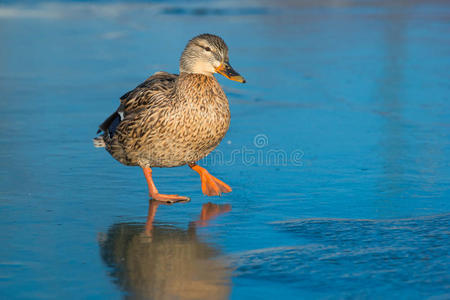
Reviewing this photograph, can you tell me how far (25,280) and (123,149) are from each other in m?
2.07

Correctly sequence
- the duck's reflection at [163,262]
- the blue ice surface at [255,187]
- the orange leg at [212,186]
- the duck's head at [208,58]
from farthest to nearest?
1. the duck's head at [208,58]
2. the orange leg at [212,186]
3. the blue ice surface at [255,187]
4. the duck's reflection at [163,262]

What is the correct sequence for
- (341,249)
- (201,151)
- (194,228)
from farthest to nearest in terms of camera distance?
(201,151), (194,228), (341,249)

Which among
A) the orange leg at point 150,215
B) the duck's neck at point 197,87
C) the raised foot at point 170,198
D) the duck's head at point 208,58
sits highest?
the duck's head at point 208,58

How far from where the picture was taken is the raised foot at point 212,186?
4.92 meters

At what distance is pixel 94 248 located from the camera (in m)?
3.78

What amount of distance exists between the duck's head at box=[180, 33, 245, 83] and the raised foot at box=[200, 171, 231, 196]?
2.40 ft

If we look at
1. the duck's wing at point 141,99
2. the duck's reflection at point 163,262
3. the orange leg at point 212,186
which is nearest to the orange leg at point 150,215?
the duck's reflection at point 163,262

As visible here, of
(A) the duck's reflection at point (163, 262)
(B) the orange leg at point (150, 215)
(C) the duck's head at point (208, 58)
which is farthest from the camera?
(C) the duck's head at point (208, 58)

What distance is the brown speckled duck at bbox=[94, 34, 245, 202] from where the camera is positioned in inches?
194

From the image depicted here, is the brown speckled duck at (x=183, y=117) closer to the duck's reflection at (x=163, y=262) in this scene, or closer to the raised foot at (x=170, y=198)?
the raised foot at (x=170, y=198)

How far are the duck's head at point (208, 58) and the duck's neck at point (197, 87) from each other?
0.05m

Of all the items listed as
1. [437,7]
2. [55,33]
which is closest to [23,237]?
[55,33]

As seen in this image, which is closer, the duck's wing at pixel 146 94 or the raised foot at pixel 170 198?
the raised foot at pixel 170 198

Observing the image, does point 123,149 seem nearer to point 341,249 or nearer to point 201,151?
point 201,151
